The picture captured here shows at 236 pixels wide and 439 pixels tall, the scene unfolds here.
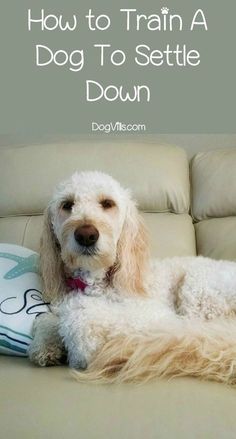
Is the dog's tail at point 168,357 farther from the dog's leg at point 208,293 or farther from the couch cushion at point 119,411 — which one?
the dog's leg at point 208,293

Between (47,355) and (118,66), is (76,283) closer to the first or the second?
(47,355)

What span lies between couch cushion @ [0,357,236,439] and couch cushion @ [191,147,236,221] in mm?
1295

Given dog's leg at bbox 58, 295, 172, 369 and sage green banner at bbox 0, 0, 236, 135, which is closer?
dog's leg at bbox 58, 295, 172, 369

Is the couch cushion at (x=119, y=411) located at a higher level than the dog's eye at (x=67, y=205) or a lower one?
lower

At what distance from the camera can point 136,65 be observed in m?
2.38

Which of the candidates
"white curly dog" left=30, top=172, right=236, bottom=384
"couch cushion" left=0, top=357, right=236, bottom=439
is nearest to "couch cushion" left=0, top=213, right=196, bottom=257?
"white curly dog" left=30, top=172, right=236, bottom=384

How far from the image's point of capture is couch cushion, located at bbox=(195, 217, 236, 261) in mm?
1998

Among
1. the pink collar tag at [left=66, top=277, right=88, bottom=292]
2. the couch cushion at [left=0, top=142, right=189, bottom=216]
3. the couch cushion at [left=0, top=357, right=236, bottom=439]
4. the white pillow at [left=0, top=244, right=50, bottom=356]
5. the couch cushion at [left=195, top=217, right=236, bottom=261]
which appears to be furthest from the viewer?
the couch cushion at [left=0, top=142, right=189, bottom=216]

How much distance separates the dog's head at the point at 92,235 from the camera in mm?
1271

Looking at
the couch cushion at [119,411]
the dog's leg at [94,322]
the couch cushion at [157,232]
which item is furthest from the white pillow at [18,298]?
the couch cushion at [157,232]

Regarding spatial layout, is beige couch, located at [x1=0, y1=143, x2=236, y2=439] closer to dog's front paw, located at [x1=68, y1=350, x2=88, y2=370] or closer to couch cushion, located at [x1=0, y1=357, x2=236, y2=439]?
dog's front paw, located at [x1=68, y1=350, x2=88, y2=370]

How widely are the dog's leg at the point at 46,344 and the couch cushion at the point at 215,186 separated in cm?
115

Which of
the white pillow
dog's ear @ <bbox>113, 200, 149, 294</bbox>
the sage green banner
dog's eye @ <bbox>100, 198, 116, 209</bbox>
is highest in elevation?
the sage green banner

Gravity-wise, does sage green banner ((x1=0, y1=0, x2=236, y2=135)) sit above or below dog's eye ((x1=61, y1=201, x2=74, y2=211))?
above
